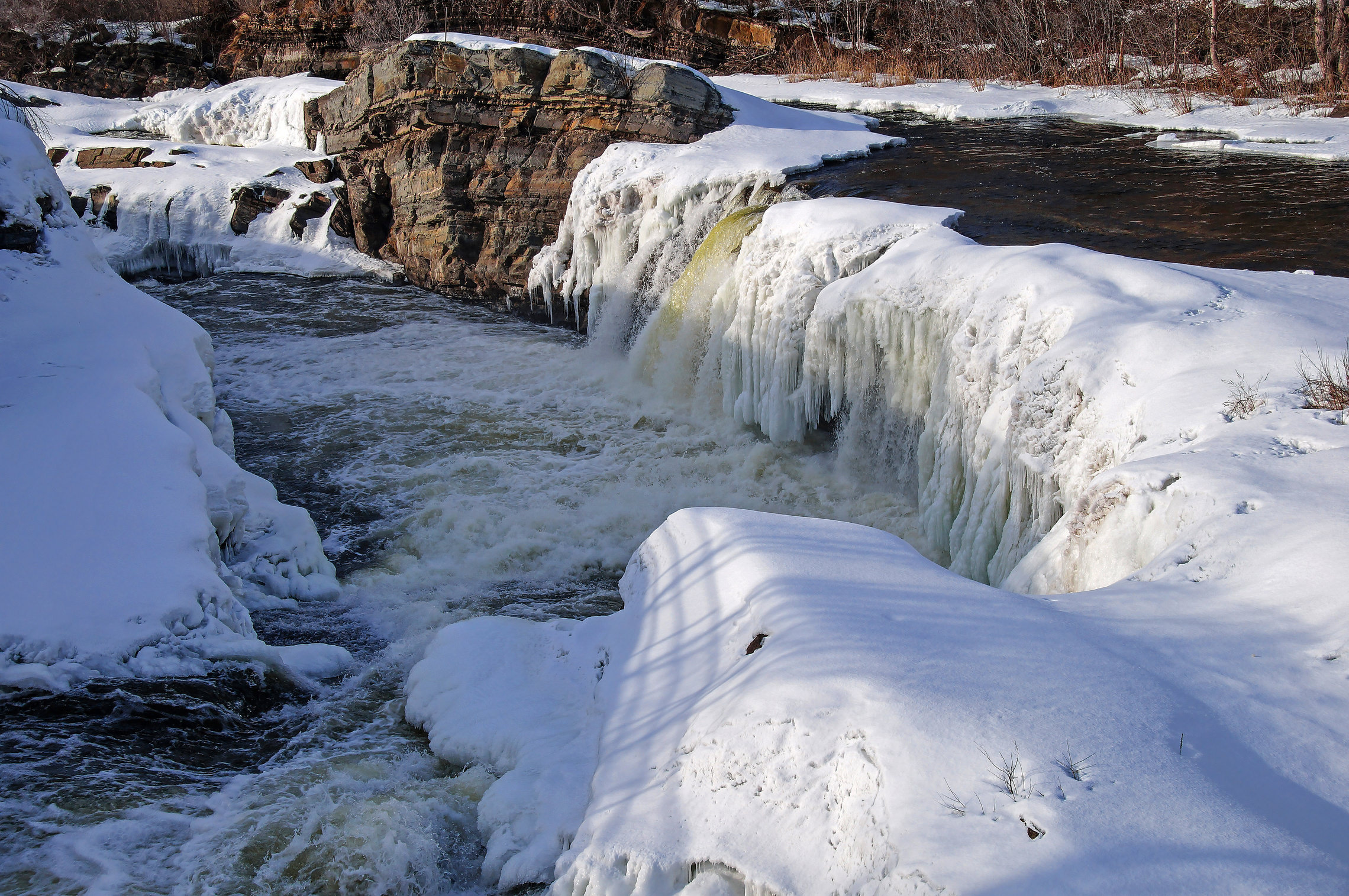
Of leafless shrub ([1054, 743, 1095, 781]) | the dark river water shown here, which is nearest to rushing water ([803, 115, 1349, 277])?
the dark river water

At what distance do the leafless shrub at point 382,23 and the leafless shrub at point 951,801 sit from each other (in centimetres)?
1973

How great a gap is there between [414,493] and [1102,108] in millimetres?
13101

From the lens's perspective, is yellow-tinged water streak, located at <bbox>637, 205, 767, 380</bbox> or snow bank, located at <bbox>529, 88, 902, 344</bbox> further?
snow bank, located at <bbox>529, 88, 902, 344</bbox>

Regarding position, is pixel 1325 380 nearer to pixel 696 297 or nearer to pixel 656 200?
pixel 696 297

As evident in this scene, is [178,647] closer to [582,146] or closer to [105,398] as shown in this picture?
[105,398]

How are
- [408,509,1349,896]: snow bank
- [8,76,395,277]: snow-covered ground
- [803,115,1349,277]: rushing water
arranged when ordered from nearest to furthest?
[408,509,1349,896]: snow bank < [803,115,1349,277]: rushing water < [8,76,395,277]: snow-covered ground

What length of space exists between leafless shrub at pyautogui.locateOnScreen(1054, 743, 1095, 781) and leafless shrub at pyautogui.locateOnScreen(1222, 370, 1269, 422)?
2.36 metres

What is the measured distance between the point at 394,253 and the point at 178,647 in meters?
11.6

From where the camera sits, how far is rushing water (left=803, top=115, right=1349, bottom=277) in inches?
287

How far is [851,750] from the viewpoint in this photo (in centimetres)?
245

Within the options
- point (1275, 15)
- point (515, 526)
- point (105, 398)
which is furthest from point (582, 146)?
point (1275, 15)

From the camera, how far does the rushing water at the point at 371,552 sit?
3.12 metres

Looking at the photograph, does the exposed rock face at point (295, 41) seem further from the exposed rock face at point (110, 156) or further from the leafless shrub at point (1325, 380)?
the leafless shrub at point (1325, 380)

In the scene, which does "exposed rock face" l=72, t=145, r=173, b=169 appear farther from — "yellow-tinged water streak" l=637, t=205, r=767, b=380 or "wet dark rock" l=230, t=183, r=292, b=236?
"yellow-tinged water streak" l=637, t=205, r=767, b=380
